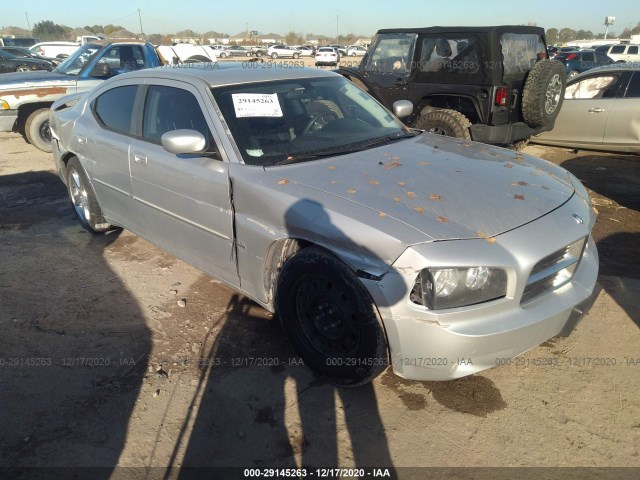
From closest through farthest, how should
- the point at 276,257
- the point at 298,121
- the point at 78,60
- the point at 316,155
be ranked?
the point at 276,257, the point at 316,155, the point at 298,121, the point at 78,60

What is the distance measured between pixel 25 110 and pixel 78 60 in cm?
129

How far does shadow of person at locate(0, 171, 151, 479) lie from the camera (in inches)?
95.6

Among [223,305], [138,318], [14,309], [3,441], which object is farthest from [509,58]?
[3,441]

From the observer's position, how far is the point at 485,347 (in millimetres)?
2307

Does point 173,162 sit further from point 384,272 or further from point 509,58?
point 509,58

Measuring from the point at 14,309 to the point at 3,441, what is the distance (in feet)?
4.93

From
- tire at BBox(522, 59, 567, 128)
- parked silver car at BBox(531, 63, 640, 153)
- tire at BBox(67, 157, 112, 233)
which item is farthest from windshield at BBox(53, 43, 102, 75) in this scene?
parked silver car at BBox(531, 63, 640, 153)

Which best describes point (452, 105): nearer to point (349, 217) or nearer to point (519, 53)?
point (519, 53)

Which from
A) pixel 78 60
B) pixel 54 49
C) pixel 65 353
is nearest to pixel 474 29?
pixel 65 353

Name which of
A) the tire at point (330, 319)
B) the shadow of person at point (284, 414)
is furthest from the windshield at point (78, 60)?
the tire at point (330, 319)

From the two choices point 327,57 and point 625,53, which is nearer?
point 625,53

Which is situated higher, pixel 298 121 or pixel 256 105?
pixel 256 105

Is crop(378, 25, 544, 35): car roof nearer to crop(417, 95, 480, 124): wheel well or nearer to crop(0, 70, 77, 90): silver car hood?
crop(417, 95, 480, 124): wheel well

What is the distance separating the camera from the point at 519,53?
22.9 ft
